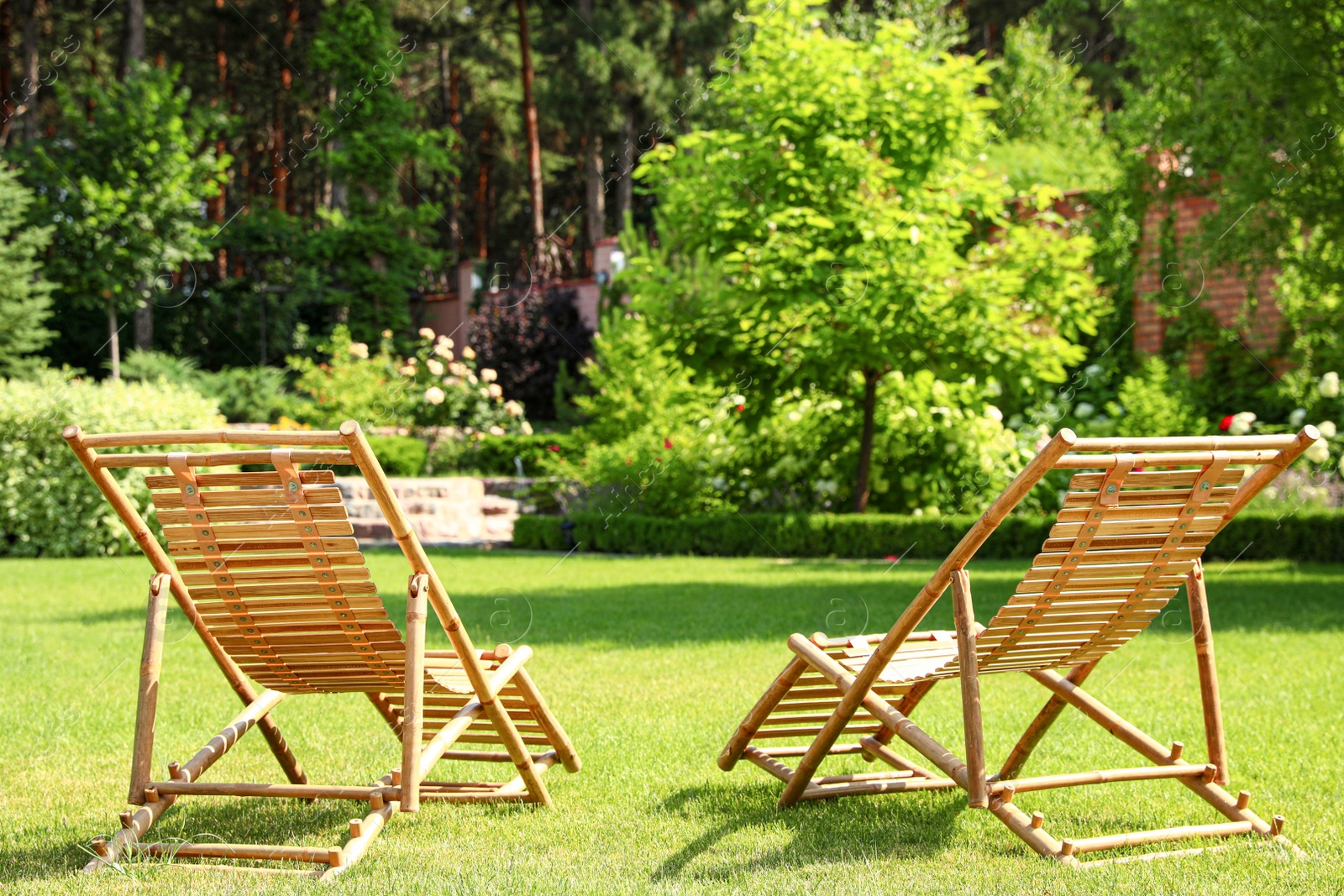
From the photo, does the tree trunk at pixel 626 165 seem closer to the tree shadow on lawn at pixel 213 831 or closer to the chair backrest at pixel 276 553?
the tree shadow on lawn at pixel 213 831

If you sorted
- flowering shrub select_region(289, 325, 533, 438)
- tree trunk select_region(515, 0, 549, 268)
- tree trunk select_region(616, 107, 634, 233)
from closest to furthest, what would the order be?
flowering shrub select_region(289, 325, 533, 438) < tree trunk select_region(515, 0, 549, 268) < tree trunk select_region(616, 107, 634, 233)

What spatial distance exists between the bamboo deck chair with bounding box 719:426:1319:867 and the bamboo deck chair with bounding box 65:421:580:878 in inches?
39.3

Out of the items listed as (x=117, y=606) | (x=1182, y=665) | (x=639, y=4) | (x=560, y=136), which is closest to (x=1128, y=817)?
(x=1182, y=665)

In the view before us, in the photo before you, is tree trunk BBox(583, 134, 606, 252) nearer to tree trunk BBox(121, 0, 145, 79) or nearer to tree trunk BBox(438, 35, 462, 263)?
tree trunk BBox(438, 35, 462, 263)

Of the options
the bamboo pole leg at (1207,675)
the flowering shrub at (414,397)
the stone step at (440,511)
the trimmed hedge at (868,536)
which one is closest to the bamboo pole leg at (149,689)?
the bamboo pole leg at (1207,675)

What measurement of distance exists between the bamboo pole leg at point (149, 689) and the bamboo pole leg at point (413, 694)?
2.13ft

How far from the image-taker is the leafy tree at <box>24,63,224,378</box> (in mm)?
18391

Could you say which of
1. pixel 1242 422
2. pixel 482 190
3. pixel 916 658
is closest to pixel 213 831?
pixel 916 658

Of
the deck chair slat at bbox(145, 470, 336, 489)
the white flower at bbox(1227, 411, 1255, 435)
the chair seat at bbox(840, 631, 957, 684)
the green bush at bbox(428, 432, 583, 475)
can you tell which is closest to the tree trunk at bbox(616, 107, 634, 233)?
the green bush at bbox(428, 432, 583, 475)

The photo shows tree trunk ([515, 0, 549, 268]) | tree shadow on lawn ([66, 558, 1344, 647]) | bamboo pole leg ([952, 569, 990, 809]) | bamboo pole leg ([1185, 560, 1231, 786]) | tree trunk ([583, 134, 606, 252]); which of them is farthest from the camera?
tree trunk ([583, 134, 606, 252])

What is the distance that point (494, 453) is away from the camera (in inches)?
654

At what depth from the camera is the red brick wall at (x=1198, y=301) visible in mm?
13281

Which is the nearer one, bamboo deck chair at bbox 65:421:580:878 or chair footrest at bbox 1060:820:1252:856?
bamboo deck chair at bbox 65:421:580:878

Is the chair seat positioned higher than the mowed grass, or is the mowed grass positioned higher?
the chair seat
